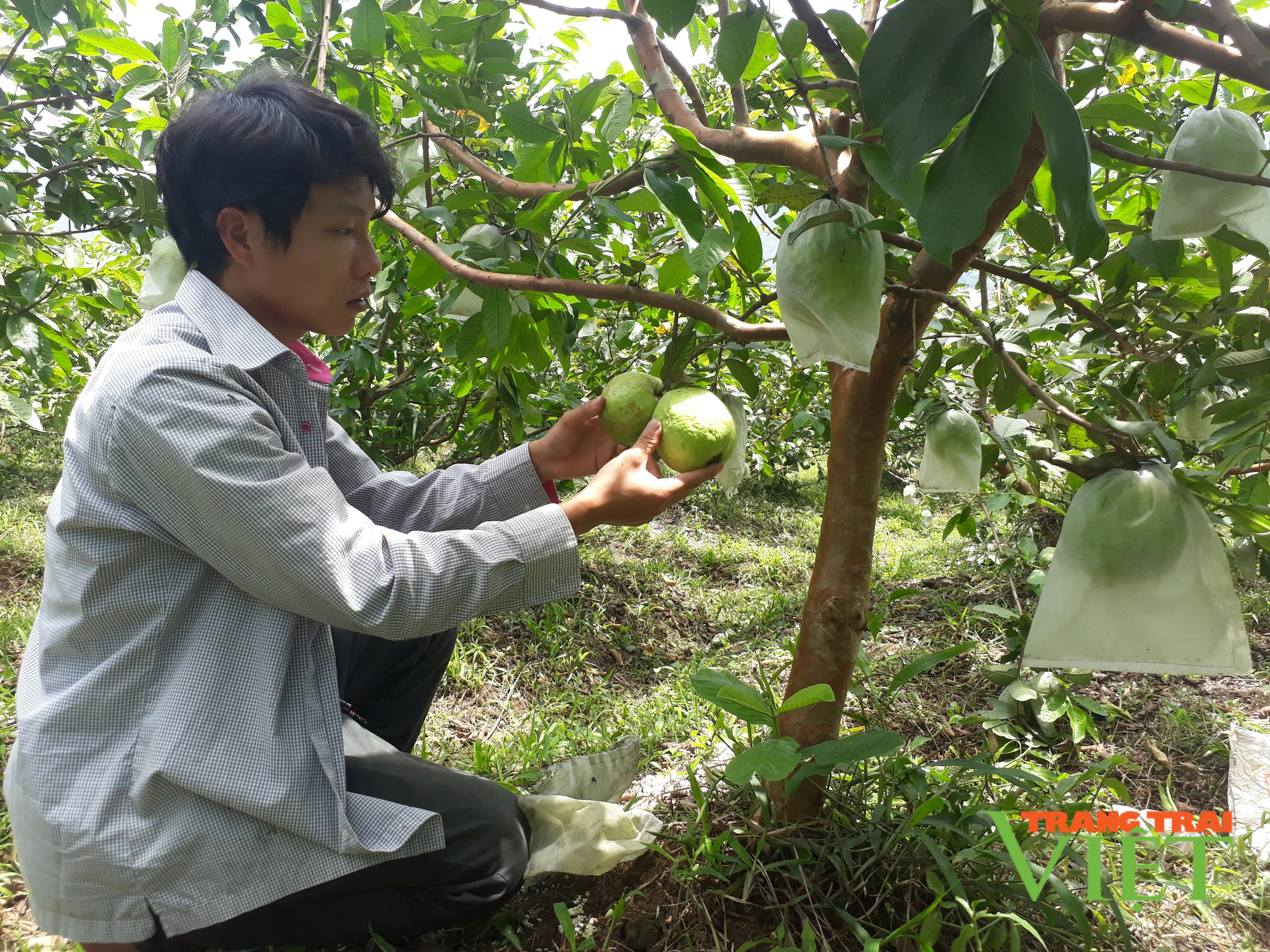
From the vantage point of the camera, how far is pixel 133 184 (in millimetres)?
2318

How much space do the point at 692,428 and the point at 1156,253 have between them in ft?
2.07

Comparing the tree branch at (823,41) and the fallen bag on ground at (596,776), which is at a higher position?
the tree branch at (823,41)

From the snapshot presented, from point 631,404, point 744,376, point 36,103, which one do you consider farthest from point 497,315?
point 36,103

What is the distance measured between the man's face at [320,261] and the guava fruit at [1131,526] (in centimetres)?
106

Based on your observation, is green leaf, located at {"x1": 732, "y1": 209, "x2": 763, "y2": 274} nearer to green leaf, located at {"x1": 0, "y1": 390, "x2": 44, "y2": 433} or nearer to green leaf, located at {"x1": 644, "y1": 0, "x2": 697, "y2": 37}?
green leaf, located at {"x1": 644, "y1": 0, "x2": 697, "y2": 37}

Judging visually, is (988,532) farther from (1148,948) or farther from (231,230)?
(231,230)

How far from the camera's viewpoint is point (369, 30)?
57.1 inches

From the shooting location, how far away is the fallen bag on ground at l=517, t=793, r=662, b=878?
4.55ft

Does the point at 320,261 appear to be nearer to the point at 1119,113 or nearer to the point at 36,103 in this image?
the point at 1119,113

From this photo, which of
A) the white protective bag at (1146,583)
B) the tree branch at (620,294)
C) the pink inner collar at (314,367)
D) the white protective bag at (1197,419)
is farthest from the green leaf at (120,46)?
the white protective bag at (1197,419)

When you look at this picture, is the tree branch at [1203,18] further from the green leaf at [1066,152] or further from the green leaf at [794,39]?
the green leaf at [794,39]

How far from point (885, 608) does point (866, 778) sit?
1635 millimetres

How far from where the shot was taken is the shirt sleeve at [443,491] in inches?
60.9

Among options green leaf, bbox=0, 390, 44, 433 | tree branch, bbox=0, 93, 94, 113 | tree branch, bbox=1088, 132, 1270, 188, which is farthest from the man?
green leaf, bbox=0, 390, 44, 433
